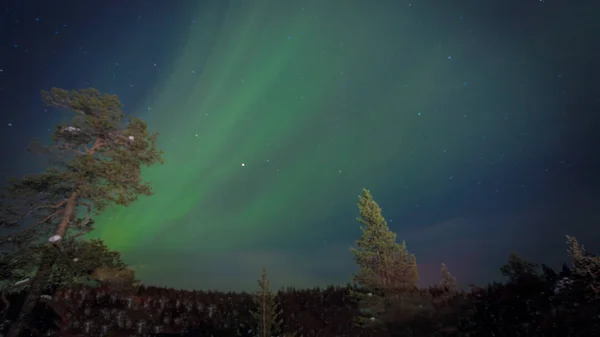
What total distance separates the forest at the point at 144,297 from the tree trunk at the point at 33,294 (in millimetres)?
36

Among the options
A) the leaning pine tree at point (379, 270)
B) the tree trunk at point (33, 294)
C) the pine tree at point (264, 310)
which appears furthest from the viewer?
the leaning pine tree at point (379, 270)

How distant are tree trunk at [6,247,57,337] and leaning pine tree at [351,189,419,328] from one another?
609 inches

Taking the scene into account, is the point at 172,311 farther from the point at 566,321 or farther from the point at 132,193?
the point at 566,321

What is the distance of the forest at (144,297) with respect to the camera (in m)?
9.76

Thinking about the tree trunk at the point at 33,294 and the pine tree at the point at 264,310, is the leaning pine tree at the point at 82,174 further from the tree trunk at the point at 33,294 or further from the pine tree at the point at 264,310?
the pine tree at the point at 264,310

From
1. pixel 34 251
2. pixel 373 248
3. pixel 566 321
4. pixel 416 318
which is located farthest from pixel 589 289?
pixel 34 251

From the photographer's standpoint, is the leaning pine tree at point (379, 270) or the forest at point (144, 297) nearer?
the forest at point (144, 297)

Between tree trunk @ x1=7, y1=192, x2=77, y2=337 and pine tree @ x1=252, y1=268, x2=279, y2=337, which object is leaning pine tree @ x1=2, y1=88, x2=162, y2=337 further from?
pine tree @ x1=252, y1=268, x2=279, y2=337

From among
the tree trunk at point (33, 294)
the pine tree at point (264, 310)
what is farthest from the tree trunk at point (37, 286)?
the pine tree at point (264, 310)

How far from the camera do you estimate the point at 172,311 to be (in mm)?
18828

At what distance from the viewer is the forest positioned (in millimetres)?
9758

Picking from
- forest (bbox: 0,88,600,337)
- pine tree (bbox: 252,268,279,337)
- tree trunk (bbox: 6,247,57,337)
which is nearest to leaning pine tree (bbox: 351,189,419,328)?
forest (bbox: 0,88,600,337)

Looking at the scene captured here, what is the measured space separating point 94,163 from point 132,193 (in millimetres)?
2283

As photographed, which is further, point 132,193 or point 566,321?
point 132,193
